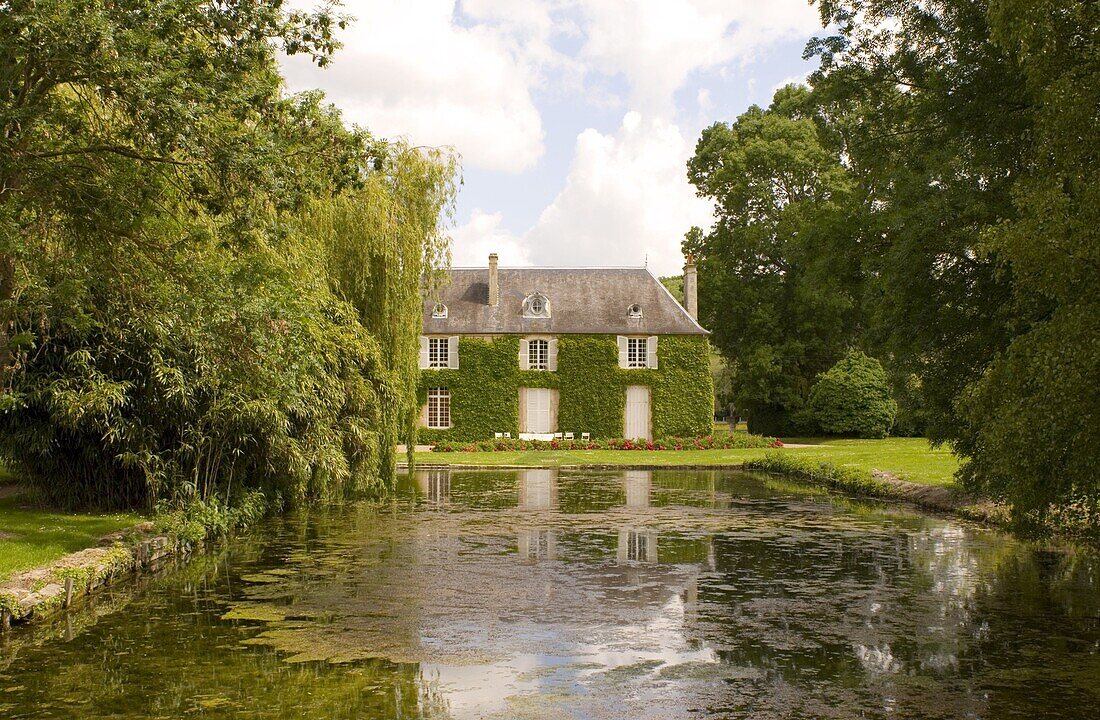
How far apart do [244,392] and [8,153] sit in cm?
502

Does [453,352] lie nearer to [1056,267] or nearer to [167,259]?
[167,259]

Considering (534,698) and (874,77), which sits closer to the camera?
(534,698)

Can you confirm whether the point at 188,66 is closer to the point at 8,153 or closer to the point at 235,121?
the point at 235,121

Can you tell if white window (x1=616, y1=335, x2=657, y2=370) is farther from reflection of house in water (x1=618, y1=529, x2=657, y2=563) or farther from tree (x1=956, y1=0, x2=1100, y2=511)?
tree (x1=956, y1=0, x2=1100, y2=511)

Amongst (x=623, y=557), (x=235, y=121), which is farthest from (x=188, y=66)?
(x=623, y=557)

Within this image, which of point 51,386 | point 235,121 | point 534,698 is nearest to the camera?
point 534,698

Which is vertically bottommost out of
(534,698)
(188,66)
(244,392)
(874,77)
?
(534,698)

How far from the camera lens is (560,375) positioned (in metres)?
36.5

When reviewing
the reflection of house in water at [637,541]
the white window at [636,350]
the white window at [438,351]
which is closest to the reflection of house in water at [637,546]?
the reflection of house in water at [637,541]

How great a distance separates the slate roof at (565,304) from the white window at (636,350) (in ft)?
1.14

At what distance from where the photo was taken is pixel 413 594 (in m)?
10.2

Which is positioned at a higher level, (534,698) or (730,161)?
(730,161)

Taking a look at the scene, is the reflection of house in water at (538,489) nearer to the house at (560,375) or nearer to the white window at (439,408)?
the house at (560,375)

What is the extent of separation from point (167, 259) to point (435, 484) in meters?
13.9
